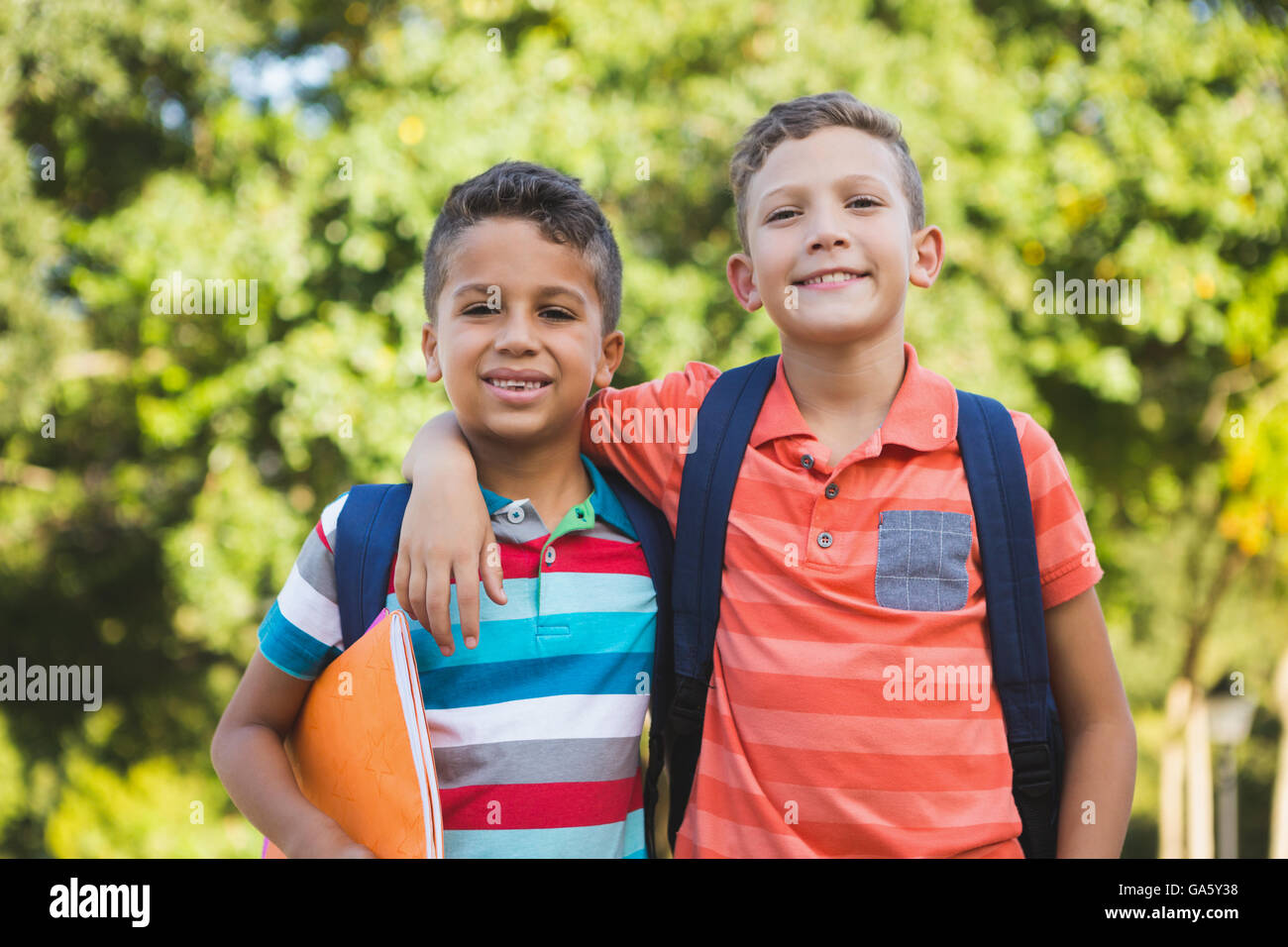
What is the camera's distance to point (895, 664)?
1698 millimetres

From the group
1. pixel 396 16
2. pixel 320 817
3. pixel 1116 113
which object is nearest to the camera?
pixel 320 817

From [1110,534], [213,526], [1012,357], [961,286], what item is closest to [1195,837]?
[1110,534]

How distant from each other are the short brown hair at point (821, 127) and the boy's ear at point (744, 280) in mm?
35

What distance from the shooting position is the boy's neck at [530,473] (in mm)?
1906

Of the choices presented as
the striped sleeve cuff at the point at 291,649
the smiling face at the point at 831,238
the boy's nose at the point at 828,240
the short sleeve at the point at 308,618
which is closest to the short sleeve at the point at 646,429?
the smiling face at the point at 831,238

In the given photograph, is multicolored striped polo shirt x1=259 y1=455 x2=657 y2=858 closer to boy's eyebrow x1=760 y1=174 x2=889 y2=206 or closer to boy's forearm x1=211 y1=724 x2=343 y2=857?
boy's forearm x1=211 y1=724 x2=343 y2=857

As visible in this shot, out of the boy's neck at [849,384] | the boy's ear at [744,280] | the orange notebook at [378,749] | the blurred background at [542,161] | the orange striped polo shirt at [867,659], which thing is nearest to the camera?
the orange notebook at [378,749]

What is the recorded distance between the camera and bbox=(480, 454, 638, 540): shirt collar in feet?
6.11

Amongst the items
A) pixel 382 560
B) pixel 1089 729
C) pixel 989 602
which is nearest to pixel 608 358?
pixel 382 560

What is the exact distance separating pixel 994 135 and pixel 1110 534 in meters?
3.46

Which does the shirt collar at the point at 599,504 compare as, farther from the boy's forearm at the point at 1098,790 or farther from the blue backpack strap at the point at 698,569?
the boy's forearm at the point at 1098,790

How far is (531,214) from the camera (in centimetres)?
188

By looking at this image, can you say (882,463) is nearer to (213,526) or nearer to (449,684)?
(449,684)

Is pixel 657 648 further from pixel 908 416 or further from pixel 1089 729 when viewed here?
pixel 1089 729
